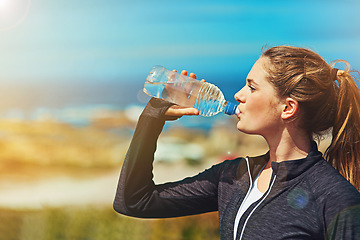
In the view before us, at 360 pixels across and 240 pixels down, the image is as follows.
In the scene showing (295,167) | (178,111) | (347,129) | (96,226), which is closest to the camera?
(295,167)

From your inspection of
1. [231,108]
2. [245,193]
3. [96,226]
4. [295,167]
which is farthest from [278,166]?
[96,226]

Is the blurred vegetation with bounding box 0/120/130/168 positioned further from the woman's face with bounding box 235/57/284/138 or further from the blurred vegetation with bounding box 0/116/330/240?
the woman's face with bounding box 235/57/284/138

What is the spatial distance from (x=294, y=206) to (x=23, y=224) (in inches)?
169

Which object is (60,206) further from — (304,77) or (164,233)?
(304,77)

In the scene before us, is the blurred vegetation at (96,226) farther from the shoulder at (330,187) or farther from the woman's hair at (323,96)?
the shoulder at (330,187)

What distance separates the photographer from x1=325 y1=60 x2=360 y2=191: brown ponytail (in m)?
1.72

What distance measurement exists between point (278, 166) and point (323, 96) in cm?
32

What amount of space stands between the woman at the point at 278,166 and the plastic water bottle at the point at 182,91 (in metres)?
0.42

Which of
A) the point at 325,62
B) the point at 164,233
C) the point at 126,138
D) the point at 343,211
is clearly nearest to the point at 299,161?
the point at 343,211

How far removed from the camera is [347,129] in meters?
1.73

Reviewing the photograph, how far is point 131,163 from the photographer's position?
6.21 feet

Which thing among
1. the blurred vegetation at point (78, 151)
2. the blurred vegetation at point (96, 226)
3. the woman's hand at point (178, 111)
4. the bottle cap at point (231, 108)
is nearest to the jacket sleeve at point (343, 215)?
the bottle cap at point (231, 108)

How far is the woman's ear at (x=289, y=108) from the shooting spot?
1676mm

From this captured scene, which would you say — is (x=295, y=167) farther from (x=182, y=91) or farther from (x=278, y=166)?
(x=182, y=91)
